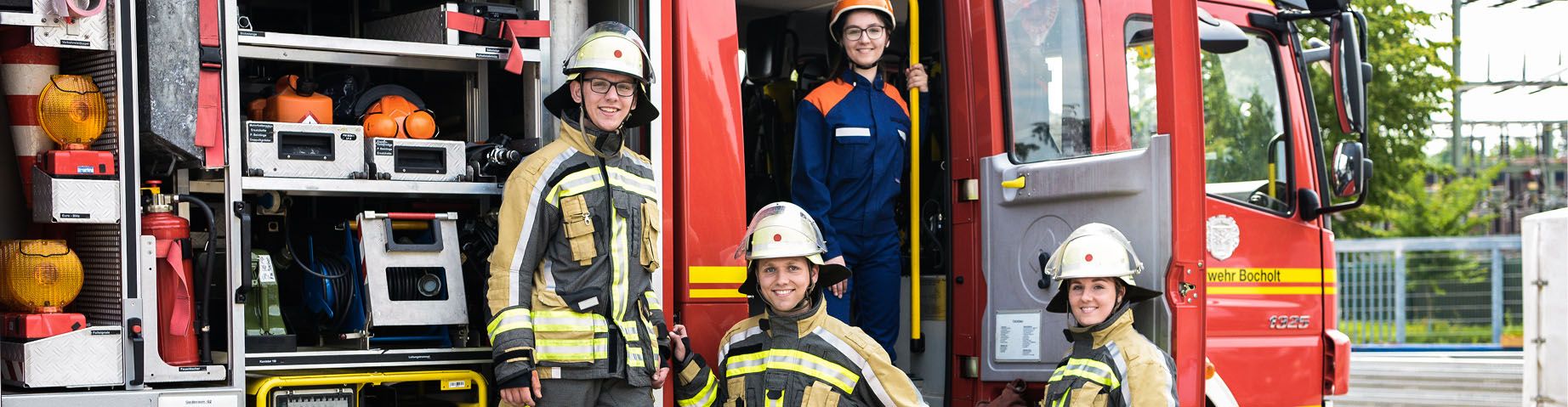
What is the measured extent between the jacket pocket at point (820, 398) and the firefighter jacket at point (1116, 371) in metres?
0.72

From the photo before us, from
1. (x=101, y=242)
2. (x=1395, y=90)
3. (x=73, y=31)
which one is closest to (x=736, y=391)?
(x=101, y=242)

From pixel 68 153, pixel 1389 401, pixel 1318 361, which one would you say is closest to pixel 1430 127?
pixel 1389 401

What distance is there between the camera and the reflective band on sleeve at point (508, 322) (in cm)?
440

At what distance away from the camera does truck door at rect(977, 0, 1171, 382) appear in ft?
16.9

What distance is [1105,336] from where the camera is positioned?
4.82m

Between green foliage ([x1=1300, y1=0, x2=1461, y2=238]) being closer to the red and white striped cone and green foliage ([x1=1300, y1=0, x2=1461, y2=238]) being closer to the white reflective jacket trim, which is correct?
the white reflective jacket trim

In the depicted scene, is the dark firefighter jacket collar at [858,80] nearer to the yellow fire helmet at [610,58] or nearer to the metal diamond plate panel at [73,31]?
the yellow fire helmet at [610,58]

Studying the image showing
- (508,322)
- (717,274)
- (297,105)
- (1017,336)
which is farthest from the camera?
(1017,336)

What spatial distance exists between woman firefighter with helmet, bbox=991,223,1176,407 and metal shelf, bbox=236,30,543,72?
6.19 feet

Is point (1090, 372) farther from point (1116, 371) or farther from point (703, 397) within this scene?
point (703, 397)

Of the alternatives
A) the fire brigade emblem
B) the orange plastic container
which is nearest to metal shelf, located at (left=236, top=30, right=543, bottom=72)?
the orange plastic container

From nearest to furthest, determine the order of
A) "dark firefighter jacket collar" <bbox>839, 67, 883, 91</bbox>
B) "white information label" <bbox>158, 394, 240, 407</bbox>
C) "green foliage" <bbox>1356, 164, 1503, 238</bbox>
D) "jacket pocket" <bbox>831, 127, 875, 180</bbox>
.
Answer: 1. "white information label" <bbox>158, 394, 240, 407</bbox>
2. "jacket pocket" <bbox>831, 127, 875, 180</bbox>
3. "dark firefighter jacket collar" <bbox>839, 67, 883, 91</bbox>
4. "green foliage" <bbox>1356, 164, 1503, 238</bbox>

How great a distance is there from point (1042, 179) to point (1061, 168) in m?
0.08

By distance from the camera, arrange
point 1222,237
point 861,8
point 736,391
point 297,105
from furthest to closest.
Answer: point 1222,237, point 861,8, point 736,391, point 297,105
